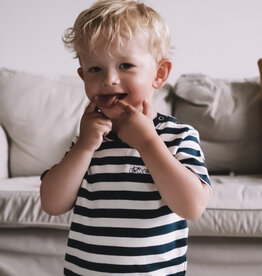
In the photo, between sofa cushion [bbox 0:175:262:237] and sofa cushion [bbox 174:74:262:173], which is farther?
sofa cushion [bbox 174:74:262:173]

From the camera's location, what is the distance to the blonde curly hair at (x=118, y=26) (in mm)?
665

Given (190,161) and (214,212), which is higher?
(190,161)

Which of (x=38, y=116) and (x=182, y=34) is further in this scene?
(x=182, y=34)

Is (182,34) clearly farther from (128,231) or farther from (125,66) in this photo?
(128,231)

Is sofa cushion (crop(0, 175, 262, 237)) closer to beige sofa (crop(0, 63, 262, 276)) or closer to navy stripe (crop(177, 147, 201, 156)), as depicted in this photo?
beige sofa (crop(0, 63, 262, 276))

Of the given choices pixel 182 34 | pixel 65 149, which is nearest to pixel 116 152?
pixel 65 149

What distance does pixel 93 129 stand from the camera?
0.67 metres

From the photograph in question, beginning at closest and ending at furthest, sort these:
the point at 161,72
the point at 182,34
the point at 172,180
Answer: the point at 172,180 < the point at 161,72 < the point at 182,34

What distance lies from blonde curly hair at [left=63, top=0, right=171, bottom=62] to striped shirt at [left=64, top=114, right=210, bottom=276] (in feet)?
0.55

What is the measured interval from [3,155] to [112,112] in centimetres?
110

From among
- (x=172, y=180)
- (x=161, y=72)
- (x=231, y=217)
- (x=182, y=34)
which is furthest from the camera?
(x=182, y=34)

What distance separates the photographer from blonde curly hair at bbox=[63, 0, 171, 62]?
67 centimetres

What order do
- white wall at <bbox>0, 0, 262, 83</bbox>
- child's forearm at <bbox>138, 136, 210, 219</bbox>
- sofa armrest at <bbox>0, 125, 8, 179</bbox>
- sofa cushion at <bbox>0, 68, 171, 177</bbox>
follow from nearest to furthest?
child's forearm at <bbox>138, 136, 210, 219</bbox> < sofa armrest at <bbox>0, 125, 8, 179</bbox> < sofa cushion at <bbox>0, 68, 171, 177</bbox> < white wall at <bbox>0, 0, 262, 83</bbox>

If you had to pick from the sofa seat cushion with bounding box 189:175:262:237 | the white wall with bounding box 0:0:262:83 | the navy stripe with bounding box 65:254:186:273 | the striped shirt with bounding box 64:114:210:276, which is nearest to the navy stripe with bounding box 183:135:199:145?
the striped shirt with bounding box 64:114:210:276
